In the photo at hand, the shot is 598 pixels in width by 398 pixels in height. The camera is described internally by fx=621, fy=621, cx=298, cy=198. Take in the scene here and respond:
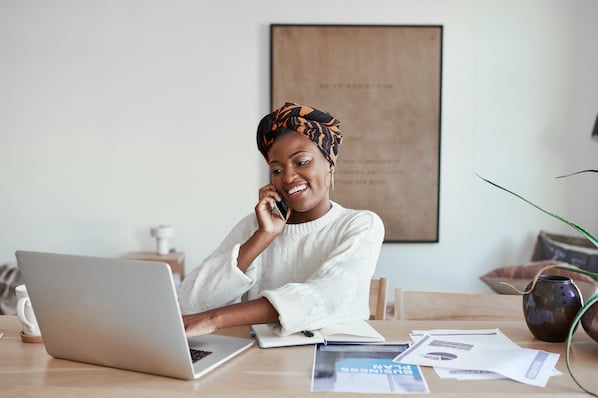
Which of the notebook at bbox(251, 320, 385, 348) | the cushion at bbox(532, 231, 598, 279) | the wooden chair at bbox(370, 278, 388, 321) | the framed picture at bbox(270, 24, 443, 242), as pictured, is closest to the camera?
the notebook at bbox(251, 320, 385, 348)

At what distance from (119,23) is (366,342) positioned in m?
3.00

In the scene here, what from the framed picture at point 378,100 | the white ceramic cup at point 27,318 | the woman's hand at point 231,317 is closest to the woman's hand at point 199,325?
the woman's hand at point 231,317

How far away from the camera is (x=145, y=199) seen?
374cm

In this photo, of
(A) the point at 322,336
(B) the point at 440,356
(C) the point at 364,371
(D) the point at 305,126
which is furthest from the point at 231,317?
(D) the point at 305,126

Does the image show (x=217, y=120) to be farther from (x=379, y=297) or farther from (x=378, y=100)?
(x=379, y=297)

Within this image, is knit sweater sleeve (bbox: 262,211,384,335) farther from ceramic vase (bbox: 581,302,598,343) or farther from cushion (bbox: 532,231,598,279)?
cushion (bbox: 532,231,598,279)

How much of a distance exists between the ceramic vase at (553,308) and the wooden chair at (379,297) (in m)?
0.54

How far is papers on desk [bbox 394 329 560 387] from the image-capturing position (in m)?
1.06

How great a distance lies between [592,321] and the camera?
120cm

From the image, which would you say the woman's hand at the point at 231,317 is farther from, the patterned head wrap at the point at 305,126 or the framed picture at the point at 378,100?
the framed picture at the point at 378,100

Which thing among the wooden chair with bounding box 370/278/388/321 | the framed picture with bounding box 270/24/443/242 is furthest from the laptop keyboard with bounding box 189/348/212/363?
the framed picture with bounding box 270/24/443/242

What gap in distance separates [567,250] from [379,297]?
201 centimetres

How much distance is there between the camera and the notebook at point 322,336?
123cm

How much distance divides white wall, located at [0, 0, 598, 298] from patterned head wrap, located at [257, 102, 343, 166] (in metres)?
2.13
